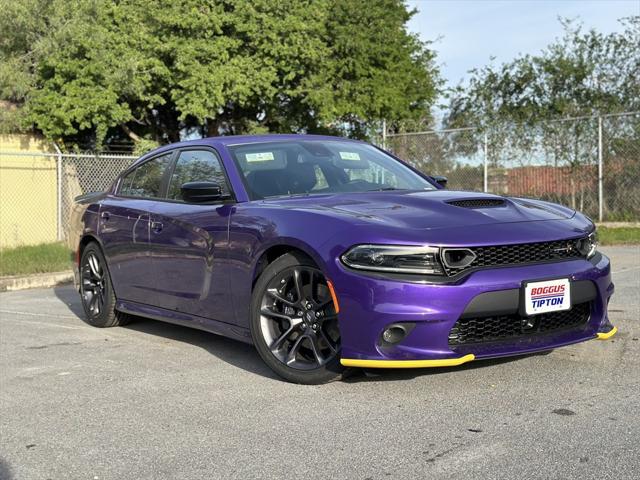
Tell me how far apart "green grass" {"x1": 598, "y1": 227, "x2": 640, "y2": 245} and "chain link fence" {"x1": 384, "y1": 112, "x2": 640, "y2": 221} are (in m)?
1.05

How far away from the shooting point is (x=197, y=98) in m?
18.9

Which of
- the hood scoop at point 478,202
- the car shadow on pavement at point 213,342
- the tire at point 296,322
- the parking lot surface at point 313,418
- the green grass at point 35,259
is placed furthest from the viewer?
the green grass at point 35,259

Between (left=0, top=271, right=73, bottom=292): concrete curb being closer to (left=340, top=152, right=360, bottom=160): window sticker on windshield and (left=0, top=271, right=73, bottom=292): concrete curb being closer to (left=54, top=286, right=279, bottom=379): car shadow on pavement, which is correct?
(left=54, top=286, right=279, bottom=379): car shadow on pavement

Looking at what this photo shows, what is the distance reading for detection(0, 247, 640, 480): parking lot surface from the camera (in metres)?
3.23

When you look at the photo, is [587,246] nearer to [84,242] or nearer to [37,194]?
[84,242]

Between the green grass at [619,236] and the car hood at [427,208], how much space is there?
8717 mm

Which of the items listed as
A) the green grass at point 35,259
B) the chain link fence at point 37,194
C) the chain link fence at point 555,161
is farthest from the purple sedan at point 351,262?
the chain link fence at point 555,161

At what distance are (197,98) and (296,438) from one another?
1610cm

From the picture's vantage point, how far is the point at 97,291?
6918 millimetres

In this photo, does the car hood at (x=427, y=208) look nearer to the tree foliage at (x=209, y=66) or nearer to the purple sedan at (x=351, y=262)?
the purple sedan at (x=351, y=262)

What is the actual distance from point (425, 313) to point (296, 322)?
86cm

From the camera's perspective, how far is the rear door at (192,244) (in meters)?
5.11

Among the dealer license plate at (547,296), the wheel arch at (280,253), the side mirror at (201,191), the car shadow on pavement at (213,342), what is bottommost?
the car shadow on pavement at (213,342)

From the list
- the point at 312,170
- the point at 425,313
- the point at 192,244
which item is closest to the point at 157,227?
the point at 192,244
